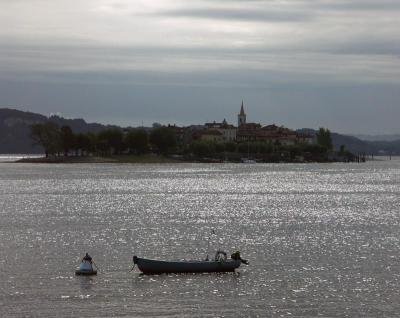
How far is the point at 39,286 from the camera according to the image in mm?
49875

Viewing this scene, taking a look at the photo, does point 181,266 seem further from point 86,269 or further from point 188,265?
point 86,269

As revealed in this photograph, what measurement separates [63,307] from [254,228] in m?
39.7

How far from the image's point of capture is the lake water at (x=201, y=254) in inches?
1793

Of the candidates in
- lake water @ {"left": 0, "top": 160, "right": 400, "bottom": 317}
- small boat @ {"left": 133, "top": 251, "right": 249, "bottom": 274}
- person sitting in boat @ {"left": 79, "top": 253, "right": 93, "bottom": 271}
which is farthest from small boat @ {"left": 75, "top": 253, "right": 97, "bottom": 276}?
small boat @ {"left": 133, "top": 251, "right": 249, "bottom": 274}

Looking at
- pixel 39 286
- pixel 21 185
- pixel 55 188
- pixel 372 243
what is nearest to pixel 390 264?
pixel 372 243

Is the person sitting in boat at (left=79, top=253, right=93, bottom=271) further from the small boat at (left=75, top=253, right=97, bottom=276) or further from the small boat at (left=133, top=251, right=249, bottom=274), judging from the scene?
the small boat at (left=133, top=251, right=249, bottom=274)

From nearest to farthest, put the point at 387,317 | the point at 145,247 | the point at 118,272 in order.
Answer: the point at 387,317 < the point at 118,272 < the point at 145,247

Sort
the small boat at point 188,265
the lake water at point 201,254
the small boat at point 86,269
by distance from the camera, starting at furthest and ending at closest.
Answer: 1. the small boat at point 188,265
2. the small boat at point 86,269
3. the lake water at point 201,254

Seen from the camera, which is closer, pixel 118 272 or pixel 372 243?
pixel 118 272

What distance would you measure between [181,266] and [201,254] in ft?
30.8

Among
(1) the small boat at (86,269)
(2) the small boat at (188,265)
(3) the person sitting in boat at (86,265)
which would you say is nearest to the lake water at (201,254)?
(2) the small boat at (188,265)

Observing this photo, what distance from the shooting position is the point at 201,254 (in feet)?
209

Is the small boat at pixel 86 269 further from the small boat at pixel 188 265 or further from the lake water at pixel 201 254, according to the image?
the small boat at pixel 188 265

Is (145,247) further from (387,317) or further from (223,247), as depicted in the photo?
(387,317)
